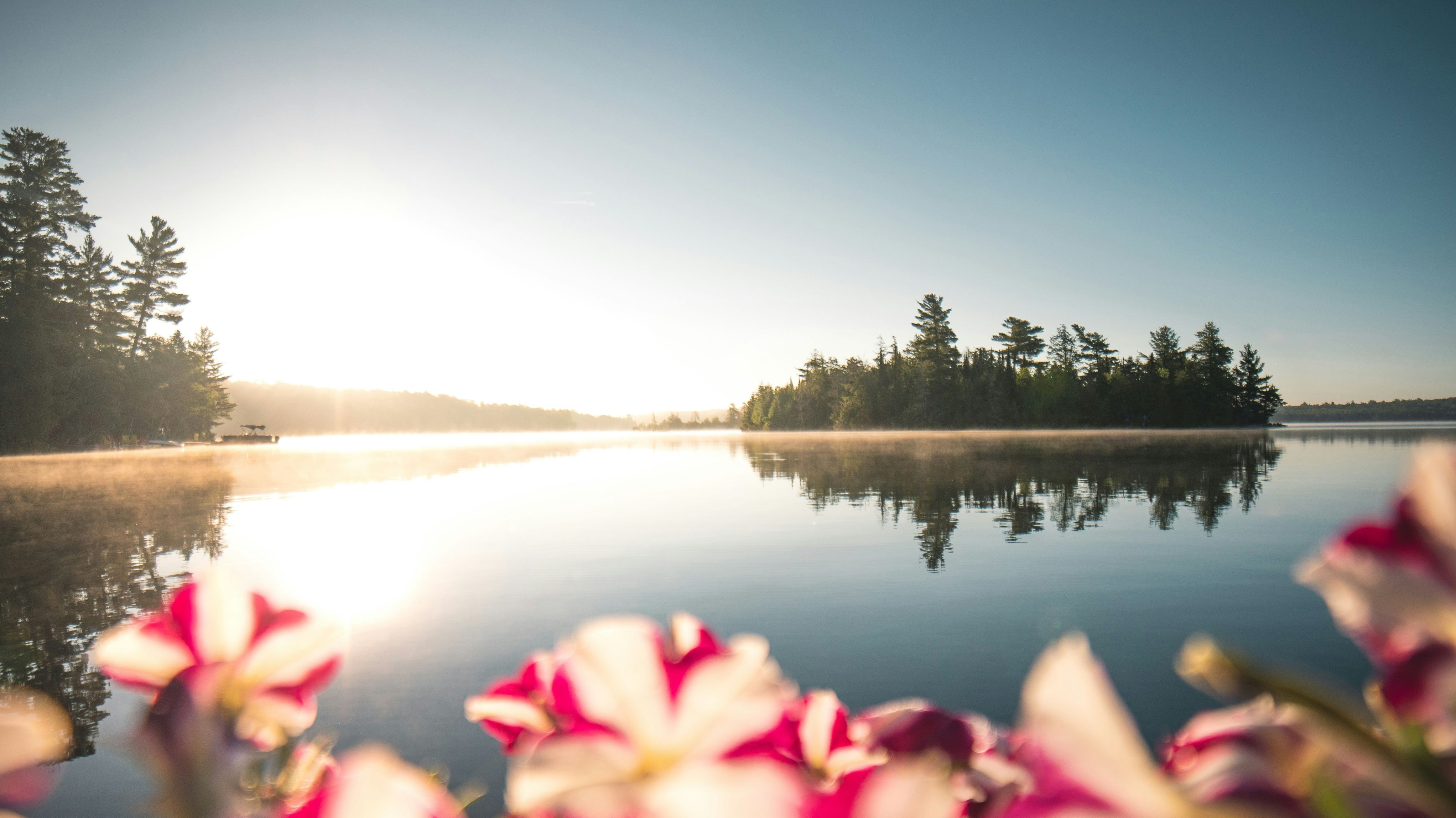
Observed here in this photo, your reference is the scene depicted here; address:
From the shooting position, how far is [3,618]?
18.1 ft

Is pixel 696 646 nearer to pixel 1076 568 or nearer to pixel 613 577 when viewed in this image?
pixel 613 577

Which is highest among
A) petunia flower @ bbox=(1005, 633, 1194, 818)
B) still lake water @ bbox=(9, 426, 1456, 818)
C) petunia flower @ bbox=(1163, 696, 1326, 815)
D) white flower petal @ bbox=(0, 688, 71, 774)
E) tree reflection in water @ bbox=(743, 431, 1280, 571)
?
petunia flower @ bbox=(1005, 633, 1194, 818)

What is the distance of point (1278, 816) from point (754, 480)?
1873cm

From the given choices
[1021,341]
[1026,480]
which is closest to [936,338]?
[1021,341]

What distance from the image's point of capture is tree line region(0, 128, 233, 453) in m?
32.9

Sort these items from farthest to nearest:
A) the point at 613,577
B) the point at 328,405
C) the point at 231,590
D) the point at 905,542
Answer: the point at 328,405 → the point at 905,542 → the point at 613,577 → the point at 231,590

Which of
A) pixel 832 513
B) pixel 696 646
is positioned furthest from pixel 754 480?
pixel 696 646

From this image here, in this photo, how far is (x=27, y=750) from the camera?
0.35 m

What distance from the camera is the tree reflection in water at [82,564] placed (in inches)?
173

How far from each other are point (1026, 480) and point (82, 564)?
17.8 m

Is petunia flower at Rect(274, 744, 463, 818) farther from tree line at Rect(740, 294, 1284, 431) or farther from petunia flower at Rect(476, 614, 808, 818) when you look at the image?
tree line at Rect(740, 294, 1284, 431)

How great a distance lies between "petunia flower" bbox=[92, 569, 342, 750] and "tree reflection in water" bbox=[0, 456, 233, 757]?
464cm

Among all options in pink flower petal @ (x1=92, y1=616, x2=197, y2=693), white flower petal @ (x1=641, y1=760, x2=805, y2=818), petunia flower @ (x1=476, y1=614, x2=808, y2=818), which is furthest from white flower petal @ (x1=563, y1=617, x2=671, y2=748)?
pink flower petal @ (x1=92, y1=616, x2=197, y2=693)

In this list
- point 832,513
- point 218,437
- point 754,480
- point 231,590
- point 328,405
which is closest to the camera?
point 231,590
